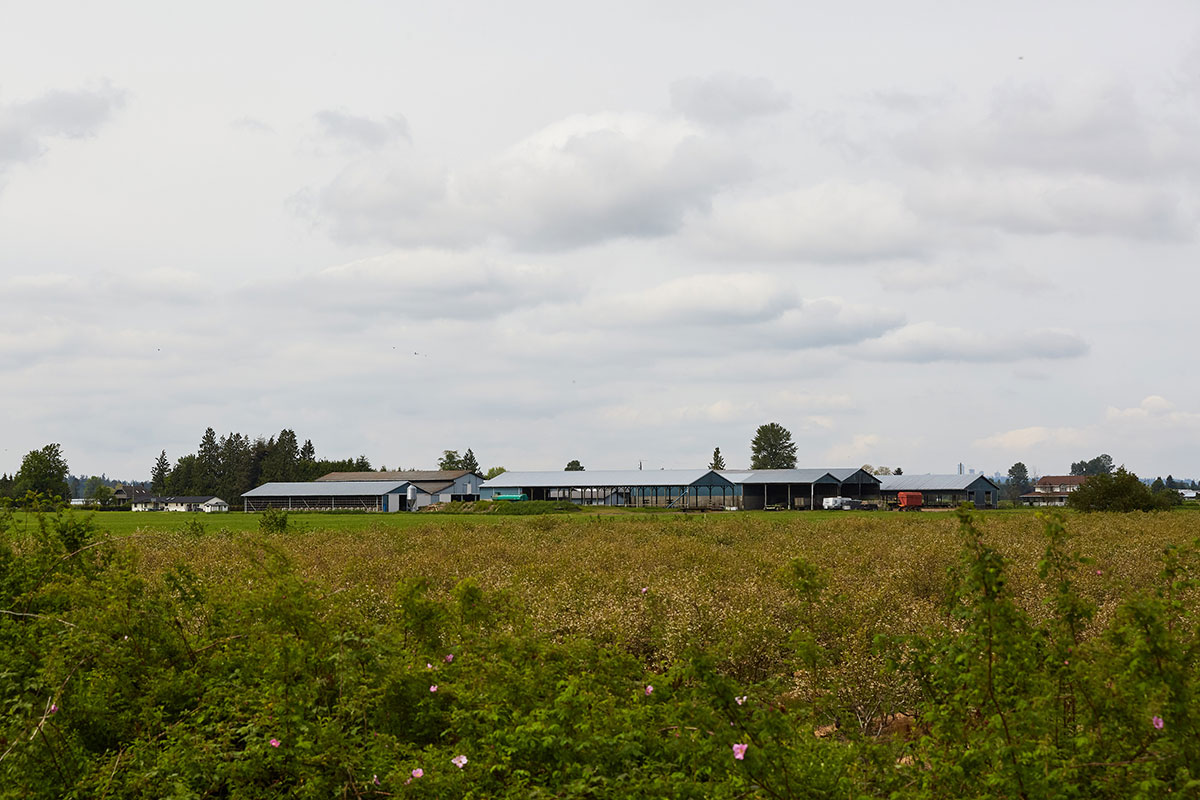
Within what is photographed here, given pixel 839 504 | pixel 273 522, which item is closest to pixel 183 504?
pixel 839 504

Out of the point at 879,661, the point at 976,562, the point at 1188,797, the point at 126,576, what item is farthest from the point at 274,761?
the point at 879,661

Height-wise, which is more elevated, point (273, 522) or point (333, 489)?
point (333, 489)

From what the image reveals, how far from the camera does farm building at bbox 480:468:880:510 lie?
86750 millimetres

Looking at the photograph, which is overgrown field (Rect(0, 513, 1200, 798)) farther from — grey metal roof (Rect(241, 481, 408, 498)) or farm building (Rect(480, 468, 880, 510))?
grey metal roof (Rect(241, 481, 408, 498))

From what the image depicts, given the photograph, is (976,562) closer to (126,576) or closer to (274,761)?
(274,761)

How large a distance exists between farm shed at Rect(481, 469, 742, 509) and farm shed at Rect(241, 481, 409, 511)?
10.4 meters

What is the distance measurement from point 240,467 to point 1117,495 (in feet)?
396

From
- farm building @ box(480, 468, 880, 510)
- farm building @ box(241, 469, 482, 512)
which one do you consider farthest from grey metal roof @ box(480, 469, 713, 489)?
farm building @ box(241, 469, 482, 512)

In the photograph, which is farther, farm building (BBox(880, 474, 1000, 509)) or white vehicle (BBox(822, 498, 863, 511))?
farm building (BBox(880, 474, 1000, 509))

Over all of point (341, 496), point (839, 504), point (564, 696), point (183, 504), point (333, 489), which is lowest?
point (839, 504)

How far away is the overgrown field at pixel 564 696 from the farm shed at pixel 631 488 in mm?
76968

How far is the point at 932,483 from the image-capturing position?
3735 inches

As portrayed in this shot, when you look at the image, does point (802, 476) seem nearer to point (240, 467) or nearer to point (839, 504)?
point (839, 504)

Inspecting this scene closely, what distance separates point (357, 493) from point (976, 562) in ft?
329
